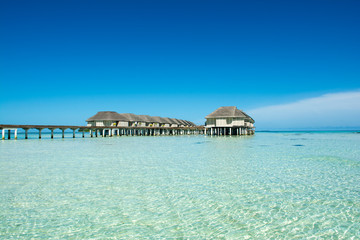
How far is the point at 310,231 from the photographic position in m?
4.08

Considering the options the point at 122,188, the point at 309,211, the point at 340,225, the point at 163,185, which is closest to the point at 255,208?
the point at 309,211

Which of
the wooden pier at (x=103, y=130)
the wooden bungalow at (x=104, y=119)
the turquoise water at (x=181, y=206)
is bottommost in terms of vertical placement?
the turquoise water at (x=181, y=206)

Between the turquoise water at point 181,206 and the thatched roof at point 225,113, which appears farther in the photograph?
the thatched roof at point 225,113

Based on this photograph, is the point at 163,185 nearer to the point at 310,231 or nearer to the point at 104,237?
the point at 104,237

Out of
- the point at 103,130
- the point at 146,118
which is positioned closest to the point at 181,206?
→ the point at 103,130

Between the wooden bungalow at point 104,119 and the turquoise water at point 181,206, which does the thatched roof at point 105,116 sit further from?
the turquoise water at point 181,206

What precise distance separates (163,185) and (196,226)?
3035mm

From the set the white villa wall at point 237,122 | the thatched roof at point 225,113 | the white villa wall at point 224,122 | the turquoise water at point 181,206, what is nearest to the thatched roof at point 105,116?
the thatched roof at point 225,113

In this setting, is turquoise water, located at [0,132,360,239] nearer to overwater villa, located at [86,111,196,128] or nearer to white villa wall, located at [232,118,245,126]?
white villa wall, located at [232,118,245,126]

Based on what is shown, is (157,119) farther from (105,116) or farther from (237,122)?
(237,122)

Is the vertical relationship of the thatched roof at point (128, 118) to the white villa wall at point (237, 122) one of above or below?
above

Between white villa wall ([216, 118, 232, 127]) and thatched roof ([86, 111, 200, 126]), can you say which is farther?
thatched roof ([86, 111, 200, 126])

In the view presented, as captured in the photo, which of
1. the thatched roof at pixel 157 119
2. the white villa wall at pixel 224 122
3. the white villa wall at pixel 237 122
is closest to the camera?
the white villa wall at pixel 237 122

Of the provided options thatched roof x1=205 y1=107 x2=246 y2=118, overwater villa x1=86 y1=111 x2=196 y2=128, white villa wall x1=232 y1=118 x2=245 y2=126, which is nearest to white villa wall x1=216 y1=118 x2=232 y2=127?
white villa wall x1=232 y1=118 x2=245 y2=126
